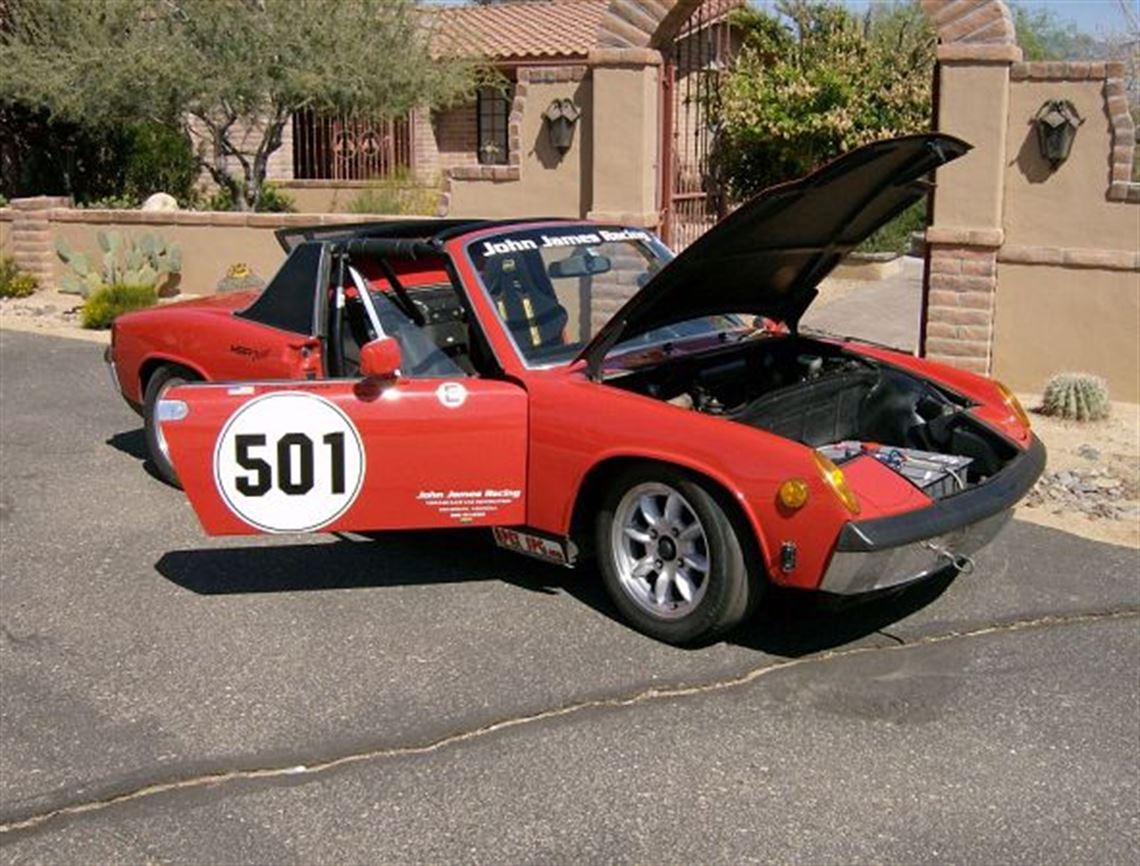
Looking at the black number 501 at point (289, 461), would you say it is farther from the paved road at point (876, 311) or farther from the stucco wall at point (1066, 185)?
the paved road at point (876, 311)

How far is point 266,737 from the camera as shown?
4.18m

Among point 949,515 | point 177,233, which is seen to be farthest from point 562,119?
point 949,515

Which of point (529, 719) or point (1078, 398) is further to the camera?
point (1078, 398)

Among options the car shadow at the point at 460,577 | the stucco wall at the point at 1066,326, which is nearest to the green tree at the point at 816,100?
the stucco wall at the point at 1066,326

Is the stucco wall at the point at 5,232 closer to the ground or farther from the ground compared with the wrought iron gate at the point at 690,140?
closer to the ground

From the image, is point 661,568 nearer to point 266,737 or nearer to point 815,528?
point 815,528

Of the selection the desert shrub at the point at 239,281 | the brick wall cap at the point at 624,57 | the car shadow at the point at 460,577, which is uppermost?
the brick wall cap at the point at 624,57

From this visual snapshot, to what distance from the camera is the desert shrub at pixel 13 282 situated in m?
15.0

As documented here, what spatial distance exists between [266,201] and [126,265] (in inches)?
177

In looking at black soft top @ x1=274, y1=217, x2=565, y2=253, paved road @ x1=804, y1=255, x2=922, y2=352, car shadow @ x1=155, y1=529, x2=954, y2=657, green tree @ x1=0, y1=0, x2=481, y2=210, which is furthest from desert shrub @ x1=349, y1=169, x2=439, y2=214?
car shadow @ x1=155, y1=529, x2=954, y2=657

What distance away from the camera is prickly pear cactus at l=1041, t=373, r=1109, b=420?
8.88 metres

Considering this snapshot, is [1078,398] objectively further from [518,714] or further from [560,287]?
[518,714]

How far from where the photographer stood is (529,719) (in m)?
4.31

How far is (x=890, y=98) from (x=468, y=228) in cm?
1298
